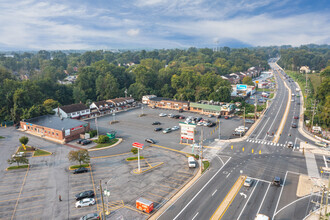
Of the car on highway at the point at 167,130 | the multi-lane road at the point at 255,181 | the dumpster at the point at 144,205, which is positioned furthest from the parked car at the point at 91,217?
the car on highway at the point at 167,130

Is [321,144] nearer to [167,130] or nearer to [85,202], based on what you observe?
[167,130]

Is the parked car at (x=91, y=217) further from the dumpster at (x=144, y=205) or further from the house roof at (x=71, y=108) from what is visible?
the house roof at (x=71, y=108)

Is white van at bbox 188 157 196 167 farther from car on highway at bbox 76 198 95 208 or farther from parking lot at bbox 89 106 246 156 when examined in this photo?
car on highway at bbox 76 198 95 208

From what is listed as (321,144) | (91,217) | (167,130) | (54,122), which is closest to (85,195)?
(91,217)

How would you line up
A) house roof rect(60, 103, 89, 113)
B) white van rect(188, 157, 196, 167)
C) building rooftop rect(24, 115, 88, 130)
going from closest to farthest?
1. white van rect(188, 157, 196, 167)
2. building rooftop rect(24, 115, 88, 130)
3. house roof rect(60, 103, 89, 113)

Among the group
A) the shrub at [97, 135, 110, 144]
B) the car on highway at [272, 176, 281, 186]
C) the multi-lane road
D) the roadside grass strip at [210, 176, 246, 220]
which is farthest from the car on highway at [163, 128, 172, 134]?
the car on highway at [272, 176, 281, 186]
